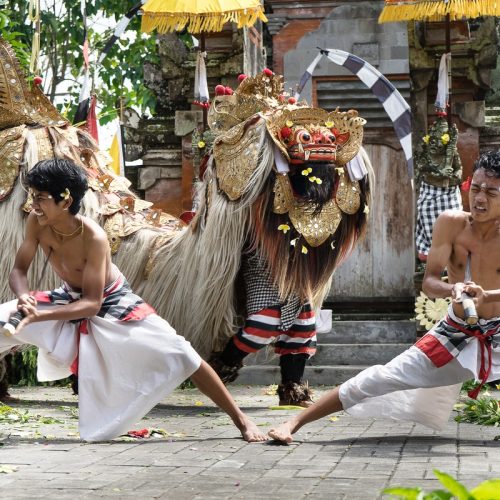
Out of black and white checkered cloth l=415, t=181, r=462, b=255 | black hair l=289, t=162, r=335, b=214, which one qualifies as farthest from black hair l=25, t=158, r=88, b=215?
black and white checkered cloth l=415, t=181, r=462, b=255

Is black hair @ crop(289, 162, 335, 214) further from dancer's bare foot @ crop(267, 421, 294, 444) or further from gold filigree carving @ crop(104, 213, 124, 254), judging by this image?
dancer's bare foot @ crop(267, 421, 294, 444)

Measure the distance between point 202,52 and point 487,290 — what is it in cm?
509

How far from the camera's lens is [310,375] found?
963cm

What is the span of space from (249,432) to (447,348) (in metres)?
1.03

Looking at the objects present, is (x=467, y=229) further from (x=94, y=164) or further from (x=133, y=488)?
(x=94, y=164)

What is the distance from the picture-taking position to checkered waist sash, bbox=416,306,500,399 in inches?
223

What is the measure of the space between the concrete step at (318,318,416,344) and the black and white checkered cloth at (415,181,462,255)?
0.81 meters

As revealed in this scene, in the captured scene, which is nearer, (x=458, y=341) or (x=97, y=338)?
(x=458, y=341)

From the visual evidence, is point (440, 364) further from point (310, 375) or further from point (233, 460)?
point (310, 375)

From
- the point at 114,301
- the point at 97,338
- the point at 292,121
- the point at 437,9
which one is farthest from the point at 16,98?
the point at 437,9

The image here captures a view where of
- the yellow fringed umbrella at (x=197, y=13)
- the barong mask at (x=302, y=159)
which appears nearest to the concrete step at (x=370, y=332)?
the yellow fringed umbrella at (x=197, y=13)

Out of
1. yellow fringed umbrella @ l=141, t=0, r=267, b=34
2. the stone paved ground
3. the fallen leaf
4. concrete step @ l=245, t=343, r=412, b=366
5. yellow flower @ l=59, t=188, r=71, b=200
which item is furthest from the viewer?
concrete step @ l=245, t=343, r=412, b=366

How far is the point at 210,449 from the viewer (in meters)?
5.48

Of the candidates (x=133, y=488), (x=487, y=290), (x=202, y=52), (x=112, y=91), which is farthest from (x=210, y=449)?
(x=112, y=91)
